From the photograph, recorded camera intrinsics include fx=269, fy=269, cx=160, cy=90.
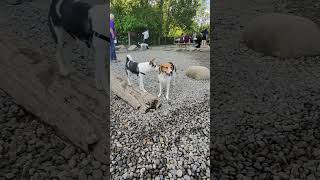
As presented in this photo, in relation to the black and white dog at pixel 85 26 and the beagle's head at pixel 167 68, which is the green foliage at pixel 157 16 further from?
the black and white dog at pixel 85 26

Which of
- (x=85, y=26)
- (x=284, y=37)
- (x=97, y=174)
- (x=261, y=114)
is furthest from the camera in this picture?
(x=284, y=37)

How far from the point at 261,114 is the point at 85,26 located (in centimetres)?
199

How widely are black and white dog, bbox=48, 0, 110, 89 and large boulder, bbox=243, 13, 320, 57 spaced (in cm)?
287

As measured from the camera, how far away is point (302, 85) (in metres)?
3.55

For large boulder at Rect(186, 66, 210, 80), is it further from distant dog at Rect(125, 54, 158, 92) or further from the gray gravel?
the gray gravel

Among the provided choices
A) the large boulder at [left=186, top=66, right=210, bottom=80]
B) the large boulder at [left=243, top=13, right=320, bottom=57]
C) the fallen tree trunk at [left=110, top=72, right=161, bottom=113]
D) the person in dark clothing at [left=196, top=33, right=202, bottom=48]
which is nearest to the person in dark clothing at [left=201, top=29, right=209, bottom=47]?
the person in dark clothing at [left=196, top=33, right=202, bottom=48]

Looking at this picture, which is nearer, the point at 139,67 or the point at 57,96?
the point at 57,96

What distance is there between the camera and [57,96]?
2.51 m

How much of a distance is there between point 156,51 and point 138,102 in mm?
657

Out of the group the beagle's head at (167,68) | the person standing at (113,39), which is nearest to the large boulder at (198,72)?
the beagle's head at (167,68)

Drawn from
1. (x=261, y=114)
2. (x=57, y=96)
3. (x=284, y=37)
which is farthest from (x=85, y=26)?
(x=284, y=37)

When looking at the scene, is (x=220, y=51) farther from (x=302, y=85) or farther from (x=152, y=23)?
(x=152, y=23)

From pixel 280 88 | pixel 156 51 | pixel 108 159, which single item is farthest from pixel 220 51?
pixel 108 159

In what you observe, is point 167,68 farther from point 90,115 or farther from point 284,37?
point 284,37
